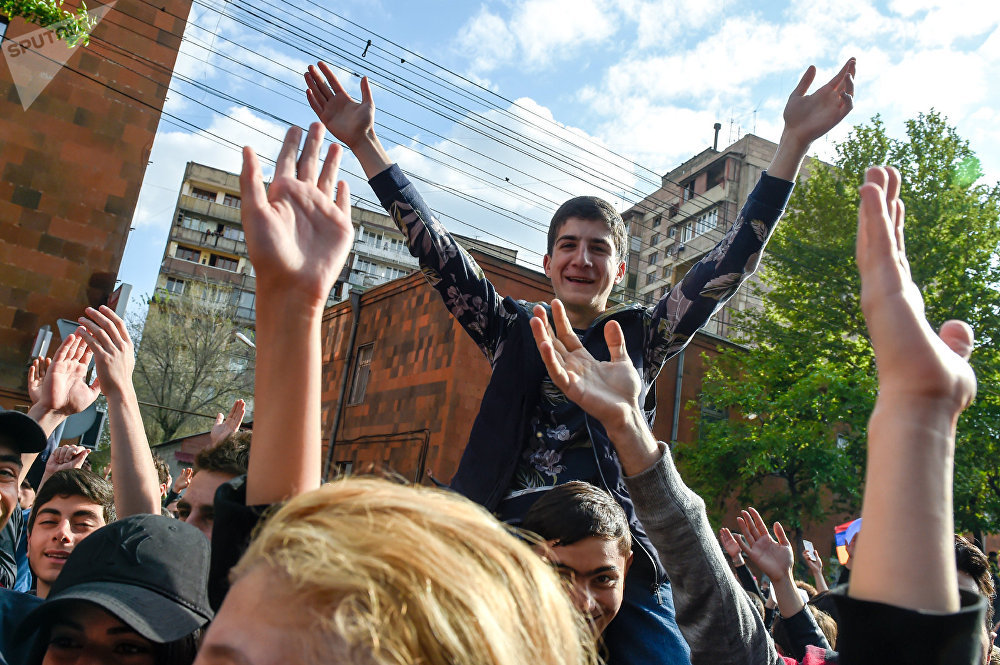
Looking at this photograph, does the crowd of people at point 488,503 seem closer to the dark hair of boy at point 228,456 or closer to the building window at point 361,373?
the dark hair of boy at point 228,456

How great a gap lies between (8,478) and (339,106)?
6.83ft

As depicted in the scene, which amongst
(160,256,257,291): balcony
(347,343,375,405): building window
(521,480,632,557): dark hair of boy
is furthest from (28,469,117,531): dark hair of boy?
(160,256,257,291): balcony

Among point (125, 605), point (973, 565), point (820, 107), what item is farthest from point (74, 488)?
point (973, 565)

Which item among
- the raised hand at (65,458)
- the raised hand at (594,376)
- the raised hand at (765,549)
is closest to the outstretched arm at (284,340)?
the raised hand at (594,376)

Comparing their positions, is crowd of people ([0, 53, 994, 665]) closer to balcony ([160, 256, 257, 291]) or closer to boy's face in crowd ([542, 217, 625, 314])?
boy's face in crowd ([542, 217, 625, 314])

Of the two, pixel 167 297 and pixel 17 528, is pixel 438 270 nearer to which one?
pixel 17 528

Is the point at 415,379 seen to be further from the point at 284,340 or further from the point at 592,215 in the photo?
the point at 284,340

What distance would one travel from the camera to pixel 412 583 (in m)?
0.88

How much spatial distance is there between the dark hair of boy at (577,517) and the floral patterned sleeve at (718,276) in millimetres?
525

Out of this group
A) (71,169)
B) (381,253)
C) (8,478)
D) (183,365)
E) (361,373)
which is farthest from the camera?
(381,253)

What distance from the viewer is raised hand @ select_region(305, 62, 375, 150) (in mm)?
2500

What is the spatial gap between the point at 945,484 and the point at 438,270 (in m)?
1.75

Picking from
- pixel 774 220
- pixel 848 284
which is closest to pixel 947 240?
pixel 848 284

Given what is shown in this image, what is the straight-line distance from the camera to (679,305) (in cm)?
246
